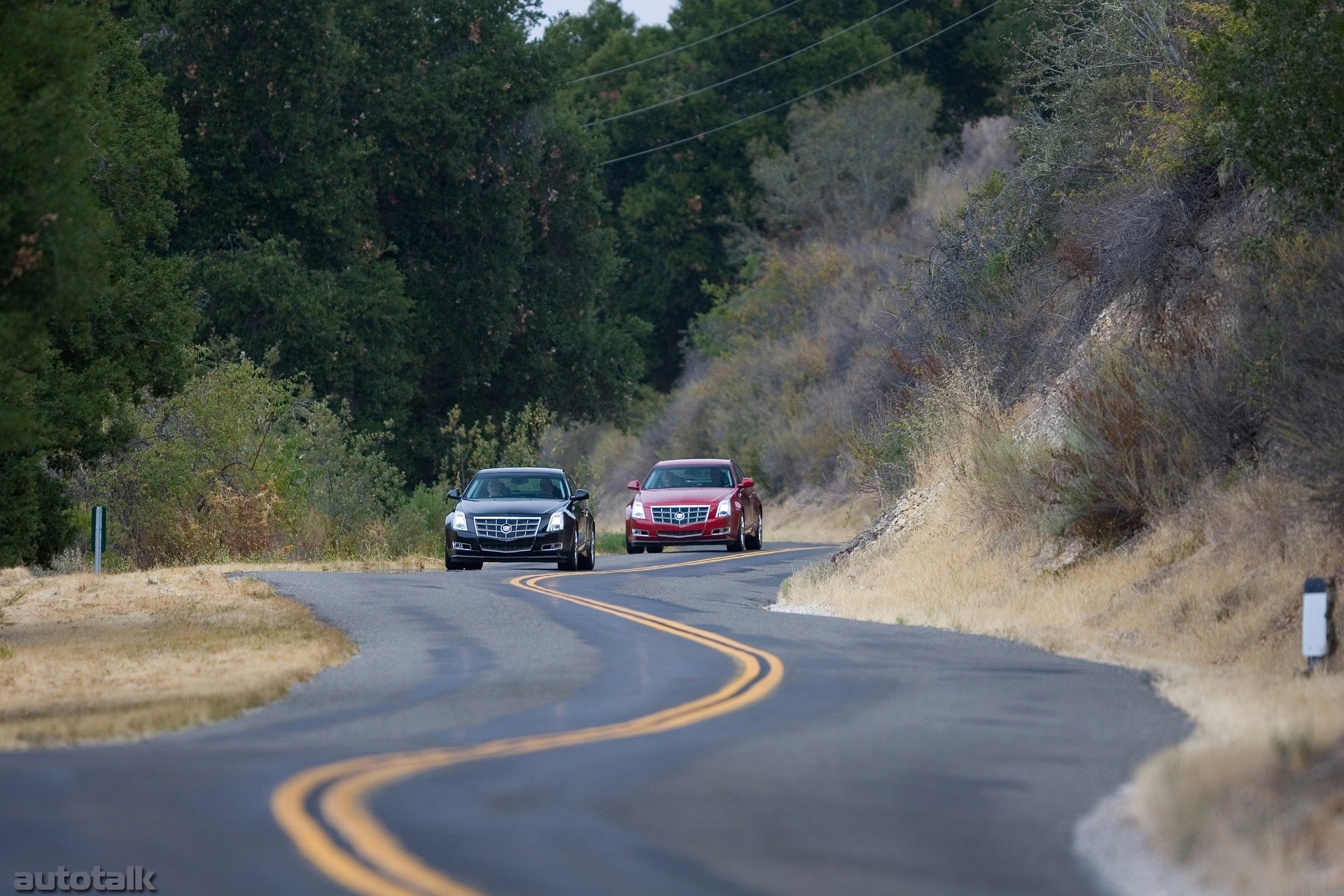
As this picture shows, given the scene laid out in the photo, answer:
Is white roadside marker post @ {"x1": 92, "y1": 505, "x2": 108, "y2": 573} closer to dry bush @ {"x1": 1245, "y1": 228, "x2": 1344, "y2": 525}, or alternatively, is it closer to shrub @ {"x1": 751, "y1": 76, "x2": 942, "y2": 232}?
dry bush @ {"x1": 1245, "y1": 228, "x2": 1344, "y2": 525}

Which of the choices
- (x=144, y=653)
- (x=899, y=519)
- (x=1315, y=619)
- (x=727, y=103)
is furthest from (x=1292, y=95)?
(x=727, y=103)

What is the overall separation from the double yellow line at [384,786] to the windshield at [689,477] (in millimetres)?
22612

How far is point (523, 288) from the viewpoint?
51062 millimetres

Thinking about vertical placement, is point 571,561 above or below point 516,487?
below

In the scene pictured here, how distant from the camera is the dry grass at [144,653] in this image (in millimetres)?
12438

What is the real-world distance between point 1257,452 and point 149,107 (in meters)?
16.5

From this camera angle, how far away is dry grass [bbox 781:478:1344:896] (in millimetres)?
7609

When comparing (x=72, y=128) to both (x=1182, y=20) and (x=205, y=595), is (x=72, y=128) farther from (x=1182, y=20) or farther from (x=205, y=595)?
(x=1182, y=20)

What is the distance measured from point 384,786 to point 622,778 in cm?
116

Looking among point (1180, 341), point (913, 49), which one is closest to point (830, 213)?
point (913, 49)

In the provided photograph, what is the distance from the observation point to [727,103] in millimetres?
73688

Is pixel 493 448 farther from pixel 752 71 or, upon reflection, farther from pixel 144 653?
pixel 752 71

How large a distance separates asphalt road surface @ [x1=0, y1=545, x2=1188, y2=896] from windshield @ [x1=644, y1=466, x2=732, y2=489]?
20827 millimetres

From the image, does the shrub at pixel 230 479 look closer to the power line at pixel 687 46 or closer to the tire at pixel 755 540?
the tire at pixel 755 540
